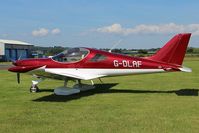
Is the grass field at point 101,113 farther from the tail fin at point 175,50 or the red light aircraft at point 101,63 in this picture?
the tail fin at point 175,50

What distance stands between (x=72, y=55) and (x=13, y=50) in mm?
73798

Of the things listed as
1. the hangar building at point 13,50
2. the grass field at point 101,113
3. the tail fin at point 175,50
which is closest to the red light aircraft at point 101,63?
the tail fin at point 175,50

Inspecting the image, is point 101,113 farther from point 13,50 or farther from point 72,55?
point 13,50

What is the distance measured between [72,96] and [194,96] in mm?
4340

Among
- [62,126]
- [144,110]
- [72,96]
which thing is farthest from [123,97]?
[62,126]

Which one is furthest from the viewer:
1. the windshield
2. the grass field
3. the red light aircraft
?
the windshield

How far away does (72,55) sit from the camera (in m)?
13.9

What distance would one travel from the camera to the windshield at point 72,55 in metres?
13.9

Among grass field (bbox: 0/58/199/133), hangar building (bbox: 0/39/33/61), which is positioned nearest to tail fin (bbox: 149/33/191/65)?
grass field (bbox: 0/58/199/133)

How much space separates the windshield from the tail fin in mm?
2991

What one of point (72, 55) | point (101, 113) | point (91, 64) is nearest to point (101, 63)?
point (91, 64)

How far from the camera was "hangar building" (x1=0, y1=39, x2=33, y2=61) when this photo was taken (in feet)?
244

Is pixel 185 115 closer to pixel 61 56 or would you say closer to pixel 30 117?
pixel 30 117

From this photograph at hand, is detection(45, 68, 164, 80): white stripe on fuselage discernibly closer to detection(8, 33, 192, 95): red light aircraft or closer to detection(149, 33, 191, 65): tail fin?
detection(8, 33, 192, 95): red light aircraft
